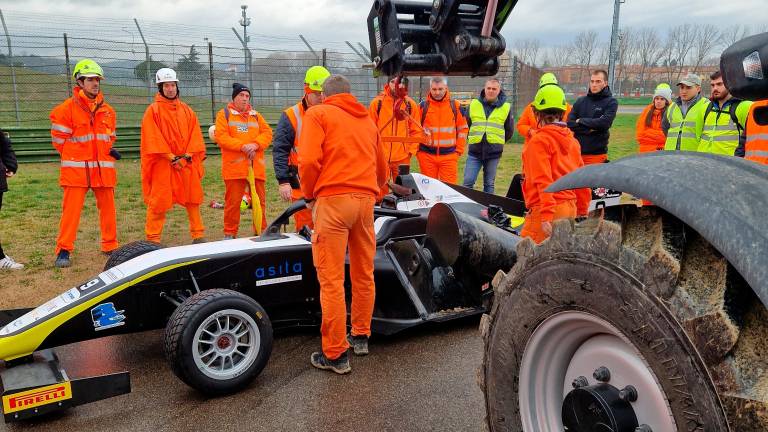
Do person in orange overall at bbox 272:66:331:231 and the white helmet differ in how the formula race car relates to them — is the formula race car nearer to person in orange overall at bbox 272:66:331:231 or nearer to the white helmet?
person in orange overall at bbox 272:66:331:231

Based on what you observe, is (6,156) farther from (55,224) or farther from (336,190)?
(336,190)

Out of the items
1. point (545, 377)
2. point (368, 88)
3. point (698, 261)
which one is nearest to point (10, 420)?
point (545, 377)

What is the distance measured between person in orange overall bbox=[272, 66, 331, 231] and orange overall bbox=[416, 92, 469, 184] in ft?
8.48

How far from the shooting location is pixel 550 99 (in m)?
4.52

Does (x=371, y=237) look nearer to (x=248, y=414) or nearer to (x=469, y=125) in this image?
(x=248, y=414)

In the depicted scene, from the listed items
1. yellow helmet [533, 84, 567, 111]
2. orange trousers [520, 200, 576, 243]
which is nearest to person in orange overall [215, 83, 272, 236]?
orange trousers [520, 200, 576, 243]

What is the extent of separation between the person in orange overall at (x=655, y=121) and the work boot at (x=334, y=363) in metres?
6.87

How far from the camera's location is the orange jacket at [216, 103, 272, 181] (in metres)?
7.43

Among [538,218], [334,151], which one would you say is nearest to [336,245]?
[334,151]

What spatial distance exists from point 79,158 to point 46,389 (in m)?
4.13

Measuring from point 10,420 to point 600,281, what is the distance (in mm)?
3066

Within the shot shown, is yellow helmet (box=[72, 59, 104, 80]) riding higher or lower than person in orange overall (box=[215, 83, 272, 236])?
higher

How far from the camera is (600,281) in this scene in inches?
68.7

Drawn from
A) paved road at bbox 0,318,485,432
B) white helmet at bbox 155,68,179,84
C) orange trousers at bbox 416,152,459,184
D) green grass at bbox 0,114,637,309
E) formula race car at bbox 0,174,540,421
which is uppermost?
white helmet at bbox 155,68,179,84
